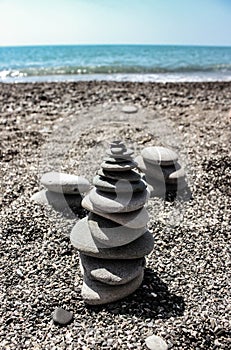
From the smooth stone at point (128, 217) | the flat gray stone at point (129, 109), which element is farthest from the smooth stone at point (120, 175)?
the flat gray stone at point (129, 109)

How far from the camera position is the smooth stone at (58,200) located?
13.4ft

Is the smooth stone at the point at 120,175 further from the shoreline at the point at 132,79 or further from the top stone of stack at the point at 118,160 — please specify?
the shoreline at the point at 132,79

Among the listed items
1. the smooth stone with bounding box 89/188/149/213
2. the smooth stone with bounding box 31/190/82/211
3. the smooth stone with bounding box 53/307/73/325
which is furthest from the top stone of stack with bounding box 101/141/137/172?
the smooth stone with bounding box 31/190/82/211

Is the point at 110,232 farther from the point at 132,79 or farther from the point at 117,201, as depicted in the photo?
the point at 132,79

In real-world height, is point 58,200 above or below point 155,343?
above

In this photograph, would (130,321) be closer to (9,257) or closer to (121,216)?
(121,216)

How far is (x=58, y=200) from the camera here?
162 inches

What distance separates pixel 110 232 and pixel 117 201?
0.78 ft

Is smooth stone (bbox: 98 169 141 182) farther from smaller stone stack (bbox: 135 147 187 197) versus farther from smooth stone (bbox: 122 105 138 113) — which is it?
smooth stone (bbox: 122 105 138 113)

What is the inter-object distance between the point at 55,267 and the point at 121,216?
789 mm

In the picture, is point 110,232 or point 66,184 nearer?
point 110,232

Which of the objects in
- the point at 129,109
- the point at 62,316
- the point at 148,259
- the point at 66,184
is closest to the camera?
the point at 62,316

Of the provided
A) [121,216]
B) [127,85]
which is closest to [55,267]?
[121,216]

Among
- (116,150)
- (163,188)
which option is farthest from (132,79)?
(116,150)
